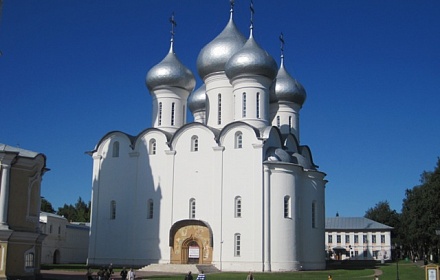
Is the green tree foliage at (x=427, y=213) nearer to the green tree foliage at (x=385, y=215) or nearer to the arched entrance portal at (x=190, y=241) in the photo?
the arched entrance portal at (x=190, y=241)

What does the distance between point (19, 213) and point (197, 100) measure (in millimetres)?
21246

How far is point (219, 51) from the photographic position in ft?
121

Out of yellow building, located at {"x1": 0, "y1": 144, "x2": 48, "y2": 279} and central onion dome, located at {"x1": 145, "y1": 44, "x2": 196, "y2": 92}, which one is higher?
central onion dome, located at {"x1": 145, "y1": 44, "x2": 196, "y2": 92}

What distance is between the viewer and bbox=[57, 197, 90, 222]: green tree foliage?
6762 centimetres

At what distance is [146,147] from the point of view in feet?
117

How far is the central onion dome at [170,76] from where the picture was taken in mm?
37719

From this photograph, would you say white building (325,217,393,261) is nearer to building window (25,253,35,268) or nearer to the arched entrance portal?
the arched entrance portal

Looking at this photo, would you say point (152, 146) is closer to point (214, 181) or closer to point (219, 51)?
point (214, 181)

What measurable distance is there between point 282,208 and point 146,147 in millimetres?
9523

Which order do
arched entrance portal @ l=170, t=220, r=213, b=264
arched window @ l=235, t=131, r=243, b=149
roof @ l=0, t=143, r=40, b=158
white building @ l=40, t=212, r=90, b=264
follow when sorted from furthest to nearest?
1. white building @ l=40, t=212, r=90, b=264
2. arched window @ l=235, t=131, r=243, b=149
3. arched entrance portal @ l=170, t=220, r=213, b=264
4. roof @ l=0, t=143, r=40, b=158

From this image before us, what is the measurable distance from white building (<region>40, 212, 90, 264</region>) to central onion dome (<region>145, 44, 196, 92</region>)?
1345cm

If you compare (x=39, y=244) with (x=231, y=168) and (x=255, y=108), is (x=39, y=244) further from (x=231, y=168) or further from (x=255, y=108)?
(x=255, y=108)

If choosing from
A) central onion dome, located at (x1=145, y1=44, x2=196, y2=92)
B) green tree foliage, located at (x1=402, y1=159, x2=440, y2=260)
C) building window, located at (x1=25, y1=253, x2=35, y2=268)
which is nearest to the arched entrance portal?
central onion dome, located at (x1=145, y1=44, x2=196, y2=92)

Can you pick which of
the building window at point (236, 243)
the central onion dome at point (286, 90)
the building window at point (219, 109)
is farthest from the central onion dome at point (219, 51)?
the building window at point (236, 243)
